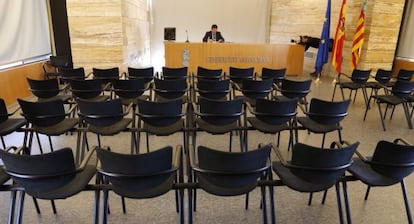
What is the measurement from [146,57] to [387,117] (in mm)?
7515

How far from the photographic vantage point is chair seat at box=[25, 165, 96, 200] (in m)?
1.89

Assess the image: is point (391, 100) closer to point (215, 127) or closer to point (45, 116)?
point (215, 127)

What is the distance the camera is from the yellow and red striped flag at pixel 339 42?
311 inches

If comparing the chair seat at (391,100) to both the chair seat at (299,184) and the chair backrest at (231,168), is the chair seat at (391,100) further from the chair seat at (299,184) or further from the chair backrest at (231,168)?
the chair backrest at (231,168)

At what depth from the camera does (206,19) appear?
10953mm

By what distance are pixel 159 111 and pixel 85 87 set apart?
150 centimetres

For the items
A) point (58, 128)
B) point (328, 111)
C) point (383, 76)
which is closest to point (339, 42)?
point (383, 76)

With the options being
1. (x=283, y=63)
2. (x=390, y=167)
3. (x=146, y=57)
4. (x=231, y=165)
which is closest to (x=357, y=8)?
(x=283, y=63)

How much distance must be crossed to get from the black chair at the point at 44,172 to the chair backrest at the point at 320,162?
137cm

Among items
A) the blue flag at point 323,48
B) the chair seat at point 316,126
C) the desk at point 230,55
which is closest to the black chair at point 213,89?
the chair seat at point 316,126

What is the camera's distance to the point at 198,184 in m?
2.07

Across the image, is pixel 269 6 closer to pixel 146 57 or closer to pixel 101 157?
pixel 146 57

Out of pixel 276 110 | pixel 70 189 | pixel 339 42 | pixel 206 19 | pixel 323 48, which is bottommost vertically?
pixel 70 189

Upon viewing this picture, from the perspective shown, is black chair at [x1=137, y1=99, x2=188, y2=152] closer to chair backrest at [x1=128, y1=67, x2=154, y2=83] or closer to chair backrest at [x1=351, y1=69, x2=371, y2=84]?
chair backrest at [x1=128, y1=67, x2=154, y2=83]
